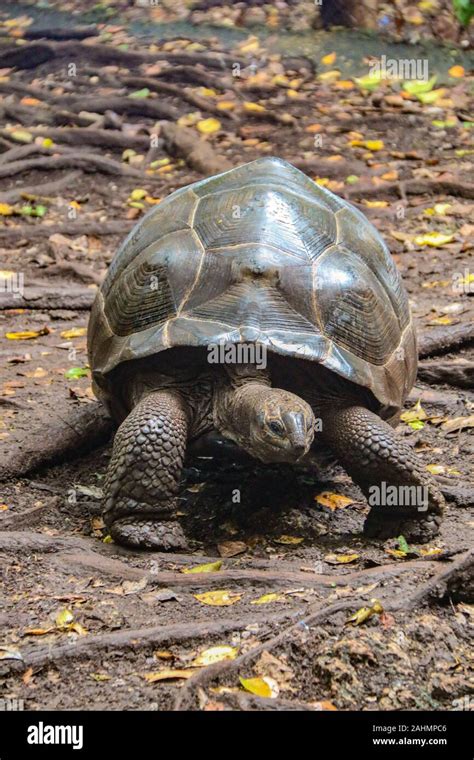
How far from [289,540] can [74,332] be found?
13.0 ft

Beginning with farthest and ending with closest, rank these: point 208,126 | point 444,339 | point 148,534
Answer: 1. point 208,126
2. point 444,339
3. point 148,534

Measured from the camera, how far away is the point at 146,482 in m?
4.74

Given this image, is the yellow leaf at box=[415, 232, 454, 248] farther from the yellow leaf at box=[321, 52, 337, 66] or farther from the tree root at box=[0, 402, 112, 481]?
the yellow leaf at box=[321, 52, 337, 66]

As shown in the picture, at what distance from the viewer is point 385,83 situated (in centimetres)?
1423

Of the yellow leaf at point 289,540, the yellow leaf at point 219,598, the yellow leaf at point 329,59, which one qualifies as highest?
the yellow leaf at point 219,598

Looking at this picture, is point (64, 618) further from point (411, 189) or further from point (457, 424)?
point (411, 189)

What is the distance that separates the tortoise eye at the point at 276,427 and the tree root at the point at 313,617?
92cm

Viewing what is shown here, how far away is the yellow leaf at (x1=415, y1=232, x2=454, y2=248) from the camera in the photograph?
9789mm

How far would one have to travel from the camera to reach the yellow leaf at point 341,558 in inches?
179

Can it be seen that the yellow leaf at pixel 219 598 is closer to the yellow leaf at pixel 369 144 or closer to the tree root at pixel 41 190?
the tree root at pixel 41 190

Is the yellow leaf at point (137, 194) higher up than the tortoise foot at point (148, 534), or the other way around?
the tortoise foot at point (148, 534)

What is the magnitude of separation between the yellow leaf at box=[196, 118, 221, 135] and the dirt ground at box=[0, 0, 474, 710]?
0.04 meters
